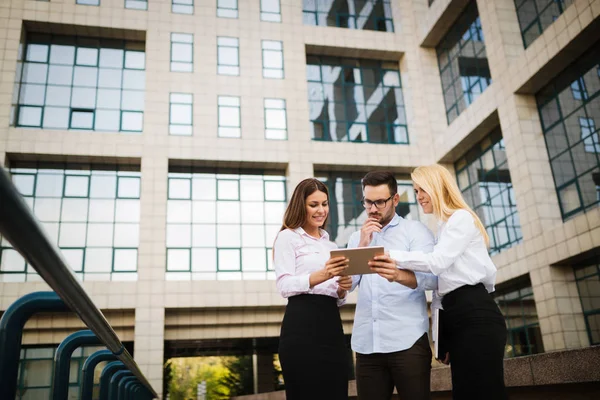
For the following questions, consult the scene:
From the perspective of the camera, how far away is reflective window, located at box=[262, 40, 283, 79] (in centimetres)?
2408

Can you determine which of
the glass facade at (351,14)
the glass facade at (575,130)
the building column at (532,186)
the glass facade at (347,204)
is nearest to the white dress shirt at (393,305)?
the glass facade at (575,130)

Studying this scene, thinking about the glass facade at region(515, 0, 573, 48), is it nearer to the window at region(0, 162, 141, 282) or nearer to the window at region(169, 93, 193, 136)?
the window at region(169, 93, 193, 136)

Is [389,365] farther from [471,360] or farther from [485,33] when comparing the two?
[485,33]

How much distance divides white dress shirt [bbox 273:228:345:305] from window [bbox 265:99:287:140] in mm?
19907

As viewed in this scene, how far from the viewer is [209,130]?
74.3ft

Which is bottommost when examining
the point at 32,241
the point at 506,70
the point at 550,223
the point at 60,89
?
the point at 32,241

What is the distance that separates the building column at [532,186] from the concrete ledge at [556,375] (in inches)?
532

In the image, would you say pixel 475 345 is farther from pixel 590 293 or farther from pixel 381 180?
pixel 590 293

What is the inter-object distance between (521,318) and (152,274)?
13035 mm

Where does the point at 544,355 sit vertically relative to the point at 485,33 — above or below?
below

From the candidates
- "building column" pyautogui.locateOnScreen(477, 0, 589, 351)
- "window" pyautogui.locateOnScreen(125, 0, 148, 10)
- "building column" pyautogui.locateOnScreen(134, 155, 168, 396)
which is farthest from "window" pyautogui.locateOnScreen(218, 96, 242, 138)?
"building column" pyautogui.locateOnScreen(477, 0, 589, 351)

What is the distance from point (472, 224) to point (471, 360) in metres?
0.79

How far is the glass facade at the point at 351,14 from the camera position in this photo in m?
25.5

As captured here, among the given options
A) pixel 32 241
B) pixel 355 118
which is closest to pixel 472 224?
pixel 32 241
